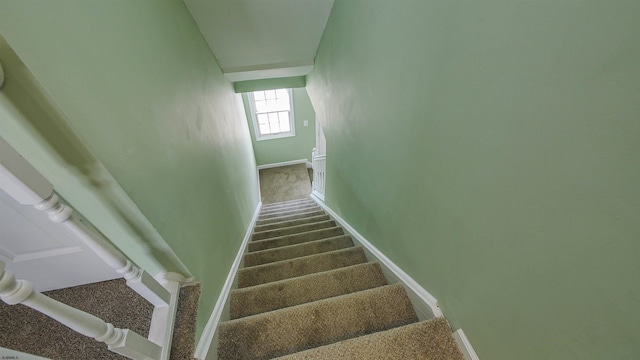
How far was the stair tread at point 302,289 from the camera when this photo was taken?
3.98 ft

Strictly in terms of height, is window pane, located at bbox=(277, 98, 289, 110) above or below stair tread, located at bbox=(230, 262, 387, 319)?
above

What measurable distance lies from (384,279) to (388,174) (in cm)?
68

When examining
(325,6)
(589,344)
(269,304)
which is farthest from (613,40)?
(325,6)

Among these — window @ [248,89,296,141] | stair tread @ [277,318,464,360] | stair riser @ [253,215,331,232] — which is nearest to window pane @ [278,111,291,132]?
window @ [248,89,296,141]

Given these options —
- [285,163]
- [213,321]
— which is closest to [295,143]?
[285,163]

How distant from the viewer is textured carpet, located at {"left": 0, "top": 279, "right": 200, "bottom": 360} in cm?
71

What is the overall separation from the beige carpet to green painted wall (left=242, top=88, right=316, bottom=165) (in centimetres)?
28

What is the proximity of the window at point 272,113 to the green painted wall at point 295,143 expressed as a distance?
0.12 metres

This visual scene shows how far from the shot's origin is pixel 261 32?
77.0 inches

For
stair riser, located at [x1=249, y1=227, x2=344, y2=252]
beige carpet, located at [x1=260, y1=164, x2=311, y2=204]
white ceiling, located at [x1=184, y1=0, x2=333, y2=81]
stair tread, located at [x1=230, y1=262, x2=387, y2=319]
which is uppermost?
white ceiling, located at [x1=184, y1=0, x2=333, y2=81]

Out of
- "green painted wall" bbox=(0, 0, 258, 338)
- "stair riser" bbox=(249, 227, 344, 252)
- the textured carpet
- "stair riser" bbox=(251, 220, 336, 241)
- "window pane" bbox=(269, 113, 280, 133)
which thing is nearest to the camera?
"green painted wall" bbox=(0, 0, 258, 338)

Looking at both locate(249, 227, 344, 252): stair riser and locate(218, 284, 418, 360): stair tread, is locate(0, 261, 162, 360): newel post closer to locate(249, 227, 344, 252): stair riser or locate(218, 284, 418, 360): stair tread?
locate(218, 284, 418, 360): stair tread

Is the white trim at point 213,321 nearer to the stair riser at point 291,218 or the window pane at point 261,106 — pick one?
the stair riser at point 291,218

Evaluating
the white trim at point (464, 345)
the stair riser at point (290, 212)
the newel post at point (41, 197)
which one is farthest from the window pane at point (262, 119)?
the white trim at point (464, 345)
